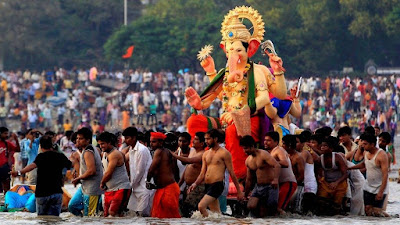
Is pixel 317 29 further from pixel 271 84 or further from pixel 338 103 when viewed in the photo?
pixel 271 84

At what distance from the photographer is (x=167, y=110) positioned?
47719mm

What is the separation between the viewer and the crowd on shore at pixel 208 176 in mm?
17016

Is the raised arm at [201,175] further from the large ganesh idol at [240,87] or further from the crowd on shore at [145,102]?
the crowd on shore at [145,102]

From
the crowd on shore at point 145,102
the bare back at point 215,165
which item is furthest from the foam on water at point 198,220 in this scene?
the crowd on shore at point 145,102

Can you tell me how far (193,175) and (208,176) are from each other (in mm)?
608

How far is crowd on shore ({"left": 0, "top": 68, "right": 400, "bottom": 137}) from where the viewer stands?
44.4 m

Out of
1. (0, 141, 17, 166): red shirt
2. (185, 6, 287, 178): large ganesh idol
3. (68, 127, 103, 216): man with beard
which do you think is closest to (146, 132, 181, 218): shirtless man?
(68, 127, 103, 216): man with beard

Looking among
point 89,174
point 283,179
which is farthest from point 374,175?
point 89,174

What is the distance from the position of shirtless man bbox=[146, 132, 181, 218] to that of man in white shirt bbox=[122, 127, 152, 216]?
0.26m

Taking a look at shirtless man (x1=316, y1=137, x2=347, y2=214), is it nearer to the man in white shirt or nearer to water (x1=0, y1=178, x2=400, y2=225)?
water (x1=0, y1=178, x2=400, y2=225)

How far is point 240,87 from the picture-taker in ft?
67.4

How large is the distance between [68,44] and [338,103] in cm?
2473

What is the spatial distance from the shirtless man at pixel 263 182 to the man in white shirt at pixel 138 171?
4.19 feet

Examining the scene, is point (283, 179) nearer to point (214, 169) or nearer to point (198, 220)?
point (214, 169)
